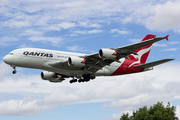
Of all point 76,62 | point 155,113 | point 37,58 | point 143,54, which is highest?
point 143,54

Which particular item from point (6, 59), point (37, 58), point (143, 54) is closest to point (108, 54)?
point (37, 58)

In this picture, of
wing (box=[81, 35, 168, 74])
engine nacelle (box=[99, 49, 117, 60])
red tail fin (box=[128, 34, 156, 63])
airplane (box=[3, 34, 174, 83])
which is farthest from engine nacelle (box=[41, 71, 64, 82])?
red tail fin (box=[128, 34, 156, 63])

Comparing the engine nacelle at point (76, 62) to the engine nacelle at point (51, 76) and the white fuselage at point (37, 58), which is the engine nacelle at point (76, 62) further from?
the engine nacelle at point (51, 76)

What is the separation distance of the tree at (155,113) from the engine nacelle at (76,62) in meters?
24.5

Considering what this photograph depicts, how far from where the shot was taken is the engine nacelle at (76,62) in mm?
34844

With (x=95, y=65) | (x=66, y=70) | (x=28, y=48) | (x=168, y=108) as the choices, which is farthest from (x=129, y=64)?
(x=168, y=108)

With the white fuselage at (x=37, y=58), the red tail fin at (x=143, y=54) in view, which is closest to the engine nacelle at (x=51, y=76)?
the white fuselage at (x=37, y=58)

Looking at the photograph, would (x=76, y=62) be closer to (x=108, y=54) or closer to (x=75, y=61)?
(x=75, y=61)

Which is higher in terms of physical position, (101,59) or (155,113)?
(101,59)

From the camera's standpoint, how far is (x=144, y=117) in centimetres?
5525

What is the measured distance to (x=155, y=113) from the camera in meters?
54.8

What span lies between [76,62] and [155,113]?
90.2ft

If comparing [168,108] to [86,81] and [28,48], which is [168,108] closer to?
[86,81]

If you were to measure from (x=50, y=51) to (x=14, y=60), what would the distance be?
5024 mm
